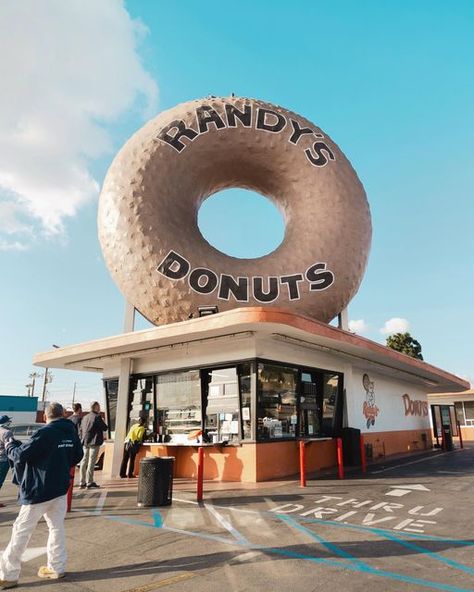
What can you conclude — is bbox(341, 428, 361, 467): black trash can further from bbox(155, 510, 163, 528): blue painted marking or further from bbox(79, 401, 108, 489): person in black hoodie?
bbox(155, 510, 163, 528): blue painted marking

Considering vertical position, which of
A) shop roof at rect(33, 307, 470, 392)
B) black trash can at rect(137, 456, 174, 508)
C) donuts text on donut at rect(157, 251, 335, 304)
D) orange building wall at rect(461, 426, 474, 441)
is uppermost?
donuts text on donut at rect(157, 251, 335, 304)

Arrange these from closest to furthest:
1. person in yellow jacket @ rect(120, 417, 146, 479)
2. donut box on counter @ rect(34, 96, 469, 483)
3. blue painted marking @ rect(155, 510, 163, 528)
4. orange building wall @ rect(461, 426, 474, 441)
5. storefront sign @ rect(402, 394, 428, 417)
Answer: blue painted marking @ rect(155, 510, 163, 528), donut box on counter @ rect(34, 96, 469, 483), person in yellow jacket @ rect(120, 417, 146, 479), storefront sign @ rect(402, 394, 428, 417), orange building wall @ rect(461, 426, 474, 441)

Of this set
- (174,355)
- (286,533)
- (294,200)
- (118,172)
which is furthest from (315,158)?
(286,533)

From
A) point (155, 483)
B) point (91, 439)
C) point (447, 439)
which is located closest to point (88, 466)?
point (91, 439)

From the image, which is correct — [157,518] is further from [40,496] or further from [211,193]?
[211,193]

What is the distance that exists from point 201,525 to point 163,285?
6.76m

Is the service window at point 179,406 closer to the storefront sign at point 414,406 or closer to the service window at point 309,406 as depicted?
the service window at point 309,406

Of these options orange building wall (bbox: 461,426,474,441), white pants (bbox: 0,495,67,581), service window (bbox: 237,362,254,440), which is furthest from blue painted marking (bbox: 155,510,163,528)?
orange building wall (bbox: 461,426,474,441)

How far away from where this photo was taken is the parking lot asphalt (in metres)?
4.07

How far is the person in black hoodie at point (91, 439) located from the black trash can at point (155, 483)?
109 inches

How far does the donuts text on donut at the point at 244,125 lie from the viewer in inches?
508

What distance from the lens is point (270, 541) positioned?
5281 millimetres

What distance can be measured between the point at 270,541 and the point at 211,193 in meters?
11.0

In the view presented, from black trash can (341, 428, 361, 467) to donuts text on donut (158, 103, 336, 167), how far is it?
7.98m
